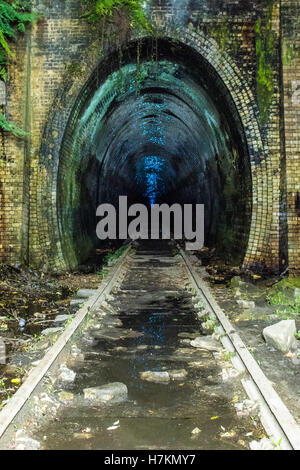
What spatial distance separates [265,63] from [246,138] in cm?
161

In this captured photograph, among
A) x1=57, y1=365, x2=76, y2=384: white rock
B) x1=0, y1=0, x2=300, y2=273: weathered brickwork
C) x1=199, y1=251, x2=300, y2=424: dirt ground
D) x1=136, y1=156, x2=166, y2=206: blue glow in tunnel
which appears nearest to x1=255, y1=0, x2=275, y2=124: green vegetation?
x1=0, y1=0, x2=300, y2=273: weathered brickwork

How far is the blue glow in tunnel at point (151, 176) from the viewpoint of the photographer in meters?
26.3

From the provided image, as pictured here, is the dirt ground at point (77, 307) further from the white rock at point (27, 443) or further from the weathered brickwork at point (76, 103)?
the weathered brickwork at point (76, 103)

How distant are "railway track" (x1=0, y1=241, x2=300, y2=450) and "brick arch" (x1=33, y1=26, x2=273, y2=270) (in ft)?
12.3

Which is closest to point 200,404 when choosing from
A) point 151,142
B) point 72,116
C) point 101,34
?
point 72,116

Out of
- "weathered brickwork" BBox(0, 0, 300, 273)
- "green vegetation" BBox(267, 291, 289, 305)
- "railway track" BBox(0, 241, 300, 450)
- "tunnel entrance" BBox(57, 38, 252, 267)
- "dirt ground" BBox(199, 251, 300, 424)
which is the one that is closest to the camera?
"railway track" BBox(0, 241, 300, 450)

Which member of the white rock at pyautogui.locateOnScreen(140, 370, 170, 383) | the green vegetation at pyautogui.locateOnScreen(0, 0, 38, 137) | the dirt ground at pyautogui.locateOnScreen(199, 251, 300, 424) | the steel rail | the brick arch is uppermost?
the green vegetation at pyautogui.locateOnScreen(0, 0, 38, 137)

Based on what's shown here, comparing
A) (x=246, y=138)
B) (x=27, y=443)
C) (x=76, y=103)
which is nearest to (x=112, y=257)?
(x=76, y=103)

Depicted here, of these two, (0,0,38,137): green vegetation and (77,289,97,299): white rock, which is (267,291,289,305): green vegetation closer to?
(77,289,97,299): white rock

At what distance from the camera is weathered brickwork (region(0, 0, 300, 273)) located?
9391 mm

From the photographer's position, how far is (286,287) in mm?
7820

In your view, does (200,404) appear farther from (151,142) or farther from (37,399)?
(151,142)

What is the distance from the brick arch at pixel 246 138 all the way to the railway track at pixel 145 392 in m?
3.75

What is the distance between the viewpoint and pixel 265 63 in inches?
374
